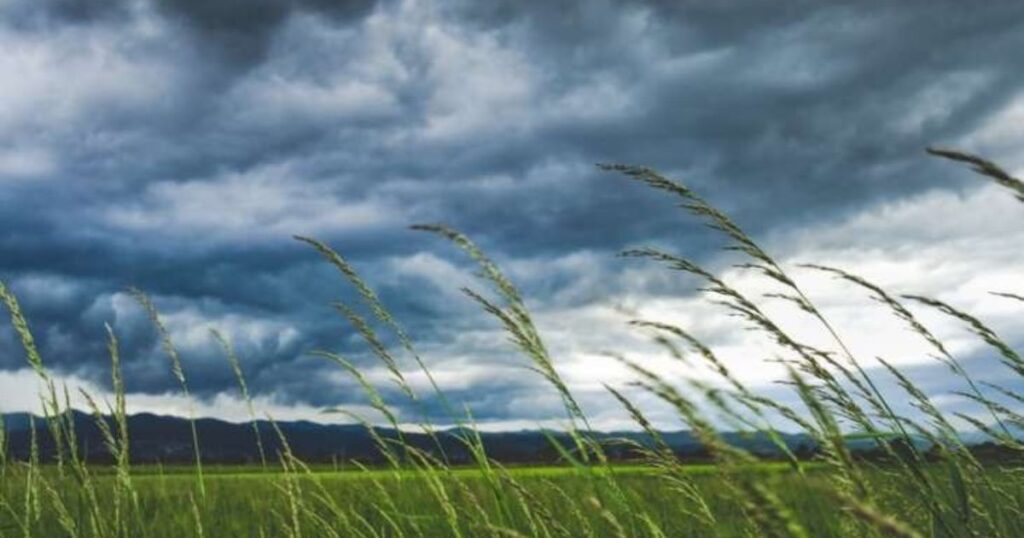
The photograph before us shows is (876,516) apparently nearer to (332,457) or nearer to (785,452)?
(785,452)

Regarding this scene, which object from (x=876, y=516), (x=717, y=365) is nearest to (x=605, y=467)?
(x=717, y=365)

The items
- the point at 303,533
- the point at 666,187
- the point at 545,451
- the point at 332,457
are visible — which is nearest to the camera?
the point at 666,187

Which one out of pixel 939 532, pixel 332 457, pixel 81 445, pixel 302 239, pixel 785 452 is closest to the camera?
pixel 785 452

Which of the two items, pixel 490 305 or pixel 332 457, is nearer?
pixel 490 305

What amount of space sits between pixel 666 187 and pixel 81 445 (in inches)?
146

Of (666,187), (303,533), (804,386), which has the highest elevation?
(666,187)

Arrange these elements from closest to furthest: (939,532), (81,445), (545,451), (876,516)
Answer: (876,516)
(939,532)
(545,451)
(81,445)

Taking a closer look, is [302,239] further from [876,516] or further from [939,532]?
[876,516]

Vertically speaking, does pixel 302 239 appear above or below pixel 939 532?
above

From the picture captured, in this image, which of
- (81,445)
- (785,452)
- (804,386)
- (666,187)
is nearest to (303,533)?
(81,445)

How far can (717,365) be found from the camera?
7.77 feet

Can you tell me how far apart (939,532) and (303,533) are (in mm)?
4551

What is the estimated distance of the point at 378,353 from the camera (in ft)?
12.6

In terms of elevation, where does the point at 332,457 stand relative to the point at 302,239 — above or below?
below
